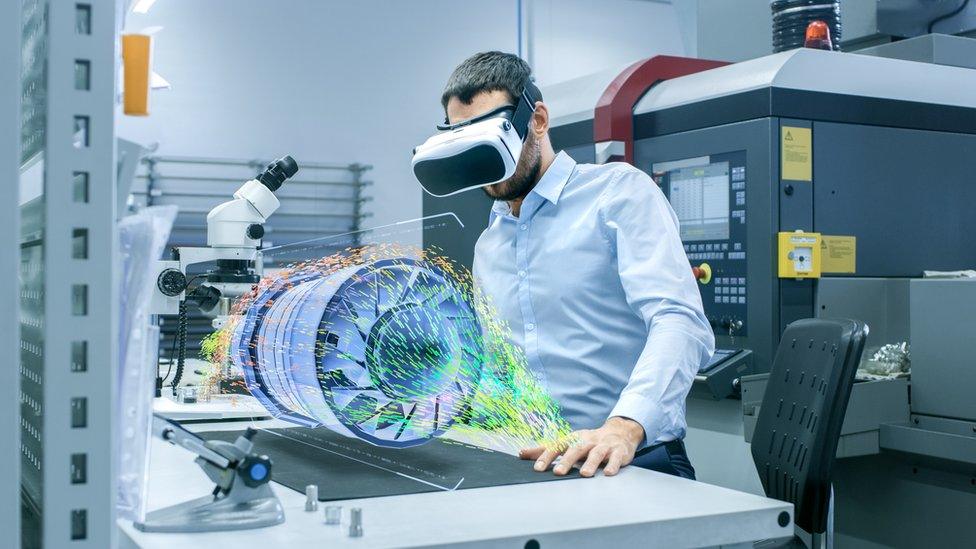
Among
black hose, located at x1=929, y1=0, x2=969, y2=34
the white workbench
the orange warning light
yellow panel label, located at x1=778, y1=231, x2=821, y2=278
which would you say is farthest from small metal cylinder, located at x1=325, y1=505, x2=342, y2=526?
black hose, located at x1=929, y1=0, x2=969, y2=34

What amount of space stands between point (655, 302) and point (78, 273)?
1382mm

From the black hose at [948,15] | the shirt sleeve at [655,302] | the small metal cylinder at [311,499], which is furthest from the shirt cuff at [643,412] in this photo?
the black hose at [948,15]

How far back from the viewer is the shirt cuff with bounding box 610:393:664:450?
1738 millimetres

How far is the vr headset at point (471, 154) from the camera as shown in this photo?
A: 5.76 ft

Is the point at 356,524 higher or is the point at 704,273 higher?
the point at 704,273

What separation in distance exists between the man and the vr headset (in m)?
0.18

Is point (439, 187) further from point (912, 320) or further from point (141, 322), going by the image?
point (912, 320)

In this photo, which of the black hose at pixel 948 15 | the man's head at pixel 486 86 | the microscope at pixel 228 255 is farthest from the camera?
the black hose at pixel 948 15

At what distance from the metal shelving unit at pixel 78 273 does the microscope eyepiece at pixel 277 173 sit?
1.68 meters

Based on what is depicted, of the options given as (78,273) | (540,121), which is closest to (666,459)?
(540,121)

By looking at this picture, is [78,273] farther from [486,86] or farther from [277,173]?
[277,173]

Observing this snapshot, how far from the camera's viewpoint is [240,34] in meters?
6.25

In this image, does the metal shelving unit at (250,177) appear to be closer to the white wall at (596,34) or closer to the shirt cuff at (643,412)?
the white wall at (596,34)

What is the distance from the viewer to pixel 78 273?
0.74m
